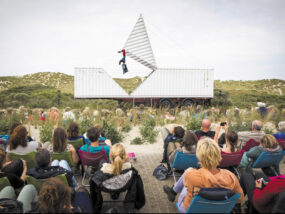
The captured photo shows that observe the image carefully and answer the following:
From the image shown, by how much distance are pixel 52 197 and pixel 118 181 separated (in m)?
0.95

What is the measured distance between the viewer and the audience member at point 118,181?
102 inches

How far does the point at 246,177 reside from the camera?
9.25ft

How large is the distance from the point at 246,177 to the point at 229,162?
0.68 meters

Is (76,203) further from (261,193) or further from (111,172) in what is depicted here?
(261,193)

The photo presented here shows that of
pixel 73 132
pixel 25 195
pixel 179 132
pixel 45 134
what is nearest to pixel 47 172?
pixel 25 195

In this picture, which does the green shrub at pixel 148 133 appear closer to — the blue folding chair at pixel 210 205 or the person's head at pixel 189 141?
the person's head at pixel 189 141

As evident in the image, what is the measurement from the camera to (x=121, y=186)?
8.45 ft

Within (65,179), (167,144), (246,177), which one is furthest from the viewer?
(167,144)

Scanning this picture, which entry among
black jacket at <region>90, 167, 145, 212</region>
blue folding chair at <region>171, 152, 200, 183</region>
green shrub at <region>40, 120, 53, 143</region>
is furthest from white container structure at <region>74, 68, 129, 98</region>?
black jacket at <region>90, 167, 145, 212</region>

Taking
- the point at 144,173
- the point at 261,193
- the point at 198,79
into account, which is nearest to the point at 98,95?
the point at 198,79

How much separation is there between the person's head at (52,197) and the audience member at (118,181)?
2.57 ft

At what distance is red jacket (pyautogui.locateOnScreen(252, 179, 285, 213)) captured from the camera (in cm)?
217

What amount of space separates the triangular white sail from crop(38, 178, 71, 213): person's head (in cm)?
1643

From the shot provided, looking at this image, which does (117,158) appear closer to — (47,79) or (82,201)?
(82,201)
